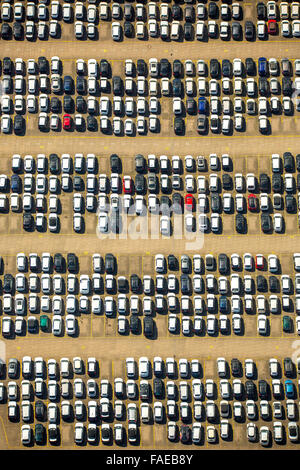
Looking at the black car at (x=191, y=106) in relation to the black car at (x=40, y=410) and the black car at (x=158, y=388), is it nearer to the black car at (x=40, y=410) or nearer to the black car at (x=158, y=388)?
the black car at (x=158, y=388)

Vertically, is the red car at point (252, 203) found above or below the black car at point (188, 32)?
below

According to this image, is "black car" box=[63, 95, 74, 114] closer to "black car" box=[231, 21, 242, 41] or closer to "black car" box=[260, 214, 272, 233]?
"black car" box=[231, 21, 242, 41]

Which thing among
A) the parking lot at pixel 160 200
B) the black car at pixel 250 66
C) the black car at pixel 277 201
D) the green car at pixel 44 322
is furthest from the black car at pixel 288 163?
the green car at pixel 44 322

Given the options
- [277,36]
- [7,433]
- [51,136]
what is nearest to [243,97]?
[277,36]

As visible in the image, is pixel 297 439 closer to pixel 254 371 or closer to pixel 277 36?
pixel 254 371

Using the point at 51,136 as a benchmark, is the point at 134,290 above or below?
below
